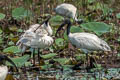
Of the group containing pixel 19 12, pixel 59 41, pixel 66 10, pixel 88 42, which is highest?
pixel 19 12

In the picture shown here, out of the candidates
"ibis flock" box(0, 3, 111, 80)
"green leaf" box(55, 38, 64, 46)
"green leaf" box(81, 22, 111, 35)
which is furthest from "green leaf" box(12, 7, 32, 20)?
"green leaf" box(81, 22, 111, 35)

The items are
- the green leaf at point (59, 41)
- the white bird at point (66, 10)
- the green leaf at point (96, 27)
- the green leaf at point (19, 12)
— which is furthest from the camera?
the white bird at point (66, 10)

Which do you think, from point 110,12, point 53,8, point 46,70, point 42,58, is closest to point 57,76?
point 46,70

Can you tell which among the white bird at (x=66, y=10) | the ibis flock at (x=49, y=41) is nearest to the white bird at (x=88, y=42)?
the ibis flock at (x=49, y=41)

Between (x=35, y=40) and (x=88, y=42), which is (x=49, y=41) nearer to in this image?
(x=35, y=40)

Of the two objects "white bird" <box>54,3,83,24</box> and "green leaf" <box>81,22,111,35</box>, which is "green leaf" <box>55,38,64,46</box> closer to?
"green leaf" <box>81,22,111,35</box>

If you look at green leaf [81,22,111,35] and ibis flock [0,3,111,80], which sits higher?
green leaf [81,22,111,35]

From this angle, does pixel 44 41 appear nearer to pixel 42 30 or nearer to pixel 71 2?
pixel 42 30

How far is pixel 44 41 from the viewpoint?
24.8ft

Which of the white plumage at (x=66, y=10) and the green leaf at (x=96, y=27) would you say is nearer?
the green leaf at (x=96, y=27)

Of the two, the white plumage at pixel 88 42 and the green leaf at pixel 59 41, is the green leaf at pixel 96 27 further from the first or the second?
the green leaf at pixel 59 41

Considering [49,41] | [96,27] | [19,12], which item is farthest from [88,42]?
[19,12]

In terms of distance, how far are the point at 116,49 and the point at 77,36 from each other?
2.62 ft

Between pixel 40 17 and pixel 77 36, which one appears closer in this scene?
pixel 77 36
